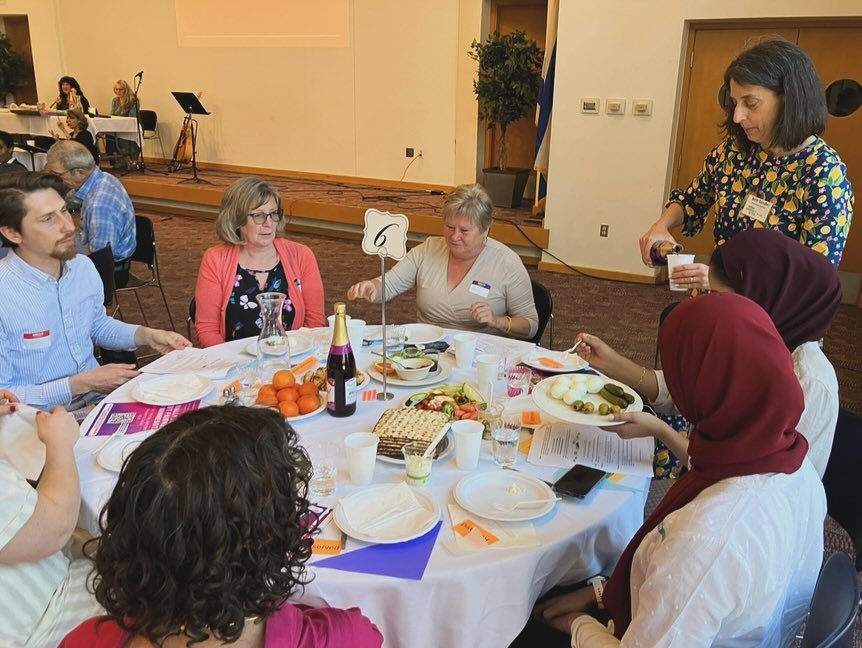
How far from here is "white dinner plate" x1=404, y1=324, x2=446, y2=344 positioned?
249 centimetres

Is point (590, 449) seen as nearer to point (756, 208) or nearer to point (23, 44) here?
point (756, 208)

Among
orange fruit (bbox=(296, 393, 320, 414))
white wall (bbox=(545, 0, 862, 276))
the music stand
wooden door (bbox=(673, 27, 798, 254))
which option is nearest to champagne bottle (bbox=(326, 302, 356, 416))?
orange fruit (bbox=(296, 393, 320, 414))

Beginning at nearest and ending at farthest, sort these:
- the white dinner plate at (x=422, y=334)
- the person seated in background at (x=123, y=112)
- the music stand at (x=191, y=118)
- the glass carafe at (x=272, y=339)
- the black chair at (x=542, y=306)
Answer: the glass carafe at (x=272, y=339)
the white dinner plate at (x=422, y=334)
the black chair at (x=542, y=306)
the music stand at (x=191, y=118)
the person seated in background at (x=123, y=112)

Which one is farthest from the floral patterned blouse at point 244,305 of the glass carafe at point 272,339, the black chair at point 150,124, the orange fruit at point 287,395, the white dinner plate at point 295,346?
the black chair at point 150,124

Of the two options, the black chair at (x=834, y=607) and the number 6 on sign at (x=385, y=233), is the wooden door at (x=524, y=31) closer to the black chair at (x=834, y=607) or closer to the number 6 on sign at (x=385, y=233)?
the number 6 on sign at (x=385, y=233)

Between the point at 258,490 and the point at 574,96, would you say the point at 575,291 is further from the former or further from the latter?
the point at 258,490

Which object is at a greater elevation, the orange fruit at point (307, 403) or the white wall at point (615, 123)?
the white wall at point (615, 123)

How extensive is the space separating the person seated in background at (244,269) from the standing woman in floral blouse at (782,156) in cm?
152

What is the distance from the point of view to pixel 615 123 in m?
5.95

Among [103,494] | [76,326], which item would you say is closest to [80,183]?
[76,326]

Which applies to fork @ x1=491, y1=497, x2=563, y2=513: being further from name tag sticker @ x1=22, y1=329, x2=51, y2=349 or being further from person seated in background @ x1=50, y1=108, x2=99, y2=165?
person seated in background @ x1=50, y1=108, x2=99, y2=165

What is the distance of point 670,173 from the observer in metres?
6.05

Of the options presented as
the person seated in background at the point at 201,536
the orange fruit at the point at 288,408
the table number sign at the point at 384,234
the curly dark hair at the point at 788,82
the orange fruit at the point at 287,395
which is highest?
the curly dark hair at the point at 788,82

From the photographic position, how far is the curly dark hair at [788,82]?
229 cm
